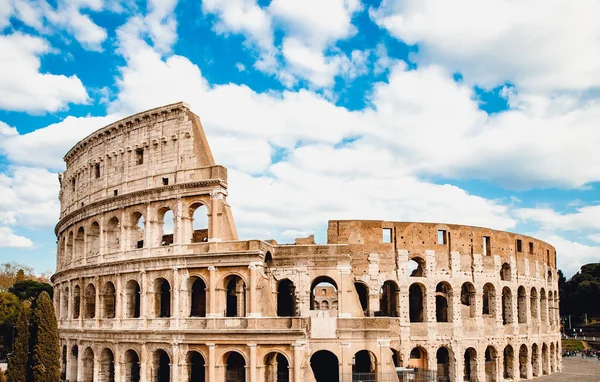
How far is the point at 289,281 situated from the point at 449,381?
446 inches

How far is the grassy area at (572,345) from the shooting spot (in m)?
61.1

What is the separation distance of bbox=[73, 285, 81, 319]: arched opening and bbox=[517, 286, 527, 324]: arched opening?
28.8 metres

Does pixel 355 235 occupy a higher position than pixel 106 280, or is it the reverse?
pixel 355 235

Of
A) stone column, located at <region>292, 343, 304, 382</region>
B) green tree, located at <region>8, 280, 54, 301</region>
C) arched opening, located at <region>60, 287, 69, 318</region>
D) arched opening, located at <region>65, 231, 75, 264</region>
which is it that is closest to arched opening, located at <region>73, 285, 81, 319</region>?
arched opening, located at <region>60, 287, 69, 318</region>

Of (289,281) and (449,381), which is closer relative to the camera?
(289,281)

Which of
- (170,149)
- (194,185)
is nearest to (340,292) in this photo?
(194,185)

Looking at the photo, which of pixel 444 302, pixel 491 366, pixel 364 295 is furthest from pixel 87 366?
pixel 491 366

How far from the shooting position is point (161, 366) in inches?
1228

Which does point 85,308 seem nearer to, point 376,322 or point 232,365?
point 232,365

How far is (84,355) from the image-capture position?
3309 cm

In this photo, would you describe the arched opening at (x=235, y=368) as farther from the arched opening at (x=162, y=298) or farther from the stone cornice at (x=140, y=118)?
the stone cornice at (x=140, y=118)

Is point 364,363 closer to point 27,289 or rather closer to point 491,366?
point 491,366

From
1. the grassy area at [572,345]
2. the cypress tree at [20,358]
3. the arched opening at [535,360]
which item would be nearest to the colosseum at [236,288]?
the arched opening at [535,360]

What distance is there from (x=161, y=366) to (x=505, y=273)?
2240cm
